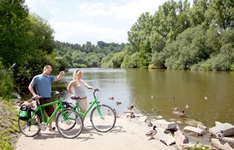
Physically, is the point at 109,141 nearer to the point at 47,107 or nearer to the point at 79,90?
the point at 79,90

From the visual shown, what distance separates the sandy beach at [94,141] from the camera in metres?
6.76

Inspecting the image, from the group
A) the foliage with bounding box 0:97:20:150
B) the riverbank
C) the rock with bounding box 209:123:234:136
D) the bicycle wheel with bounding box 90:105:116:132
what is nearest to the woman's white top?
the bicycle wheel with bounding box 90:105:116:132

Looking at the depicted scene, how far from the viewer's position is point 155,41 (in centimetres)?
8375

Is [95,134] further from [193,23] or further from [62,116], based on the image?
[193,23]

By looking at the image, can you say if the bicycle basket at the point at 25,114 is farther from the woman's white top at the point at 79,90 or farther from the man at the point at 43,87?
the woman's white top at the point at 79,90

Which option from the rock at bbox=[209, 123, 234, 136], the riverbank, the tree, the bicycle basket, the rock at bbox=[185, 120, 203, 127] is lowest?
the rock at bbox=[185, 120, 203, 127]

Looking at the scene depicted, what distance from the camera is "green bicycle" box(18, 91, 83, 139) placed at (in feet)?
24.8

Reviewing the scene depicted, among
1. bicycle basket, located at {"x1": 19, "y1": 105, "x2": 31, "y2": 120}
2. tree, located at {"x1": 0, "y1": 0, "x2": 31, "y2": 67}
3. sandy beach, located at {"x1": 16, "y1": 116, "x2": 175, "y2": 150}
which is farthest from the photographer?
tree, located at {"x1": 0, "y1": 0, "x2": 31, "y2": 67}

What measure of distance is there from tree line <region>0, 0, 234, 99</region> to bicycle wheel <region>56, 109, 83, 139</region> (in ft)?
25.1

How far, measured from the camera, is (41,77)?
780 centimetres

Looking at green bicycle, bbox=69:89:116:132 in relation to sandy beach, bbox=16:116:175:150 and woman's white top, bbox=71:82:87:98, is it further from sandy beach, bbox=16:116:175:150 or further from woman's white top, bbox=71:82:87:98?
woman's white top, bbox=71:82:87:98

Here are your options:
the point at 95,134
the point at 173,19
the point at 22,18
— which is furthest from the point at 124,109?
the point at 173,19

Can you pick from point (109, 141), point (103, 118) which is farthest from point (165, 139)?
point (103, 118)

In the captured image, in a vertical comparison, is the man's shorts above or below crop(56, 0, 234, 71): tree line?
below
